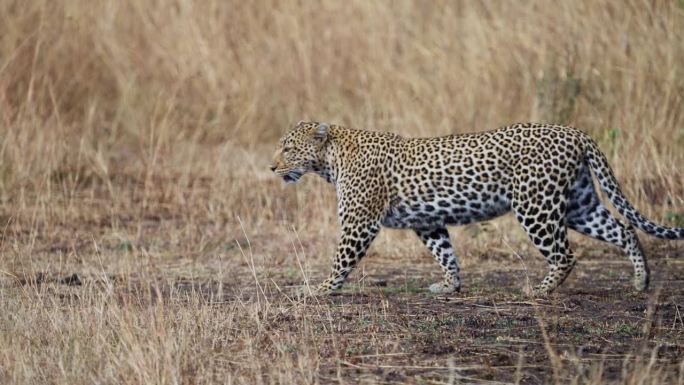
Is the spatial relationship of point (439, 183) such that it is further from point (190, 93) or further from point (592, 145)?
point (190, 93)

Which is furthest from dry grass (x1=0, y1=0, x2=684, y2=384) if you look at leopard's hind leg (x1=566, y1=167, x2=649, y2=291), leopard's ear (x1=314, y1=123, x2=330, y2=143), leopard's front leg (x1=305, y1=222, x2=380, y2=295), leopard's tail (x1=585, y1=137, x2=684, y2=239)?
leopard's ear (x1=314, y1=123, x2=330, y2=143)

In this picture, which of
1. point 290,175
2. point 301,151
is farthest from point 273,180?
point 301,151

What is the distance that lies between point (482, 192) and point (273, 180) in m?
5.25

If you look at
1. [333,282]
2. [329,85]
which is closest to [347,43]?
[329,85]

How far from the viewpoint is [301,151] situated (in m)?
9.08

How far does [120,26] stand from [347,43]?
Answer: 310 centimetres

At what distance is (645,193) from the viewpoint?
11.2 meters

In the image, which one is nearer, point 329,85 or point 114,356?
point 114,356

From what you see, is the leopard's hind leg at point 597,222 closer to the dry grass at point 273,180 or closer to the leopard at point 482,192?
the leopard at point 482,192

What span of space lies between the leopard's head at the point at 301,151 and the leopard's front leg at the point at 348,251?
693 mm

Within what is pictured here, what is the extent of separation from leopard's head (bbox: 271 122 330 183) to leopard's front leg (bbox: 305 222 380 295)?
69cm

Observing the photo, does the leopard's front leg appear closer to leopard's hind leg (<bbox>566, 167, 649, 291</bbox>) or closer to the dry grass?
the dry grass

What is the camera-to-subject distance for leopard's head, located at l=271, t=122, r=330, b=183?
29.7 feet

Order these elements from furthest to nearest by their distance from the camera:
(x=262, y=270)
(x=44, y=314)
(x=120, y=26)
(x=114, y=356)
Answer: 1. (x=120, y=26)
2. (x=262, y=270)
3. (x=44, y=314)
4. (x=114, y=356)
